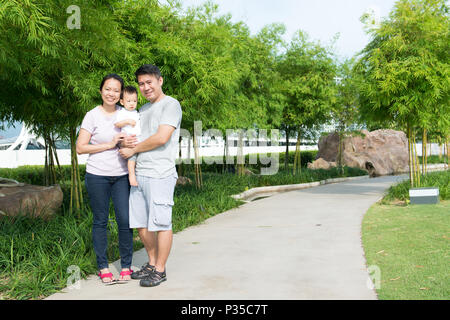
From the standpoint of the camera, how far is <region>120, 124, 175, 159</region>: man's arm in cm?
A: 370

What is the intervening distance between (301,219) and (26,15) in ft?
18.2

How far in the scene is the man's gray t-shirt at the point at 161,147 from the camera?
3.77 m

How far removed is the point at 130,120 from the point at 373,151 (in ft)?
68.3

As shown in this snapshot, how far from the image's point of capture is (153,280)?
386cm

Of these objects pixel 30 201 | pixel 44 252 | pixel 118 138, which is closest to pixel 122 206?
pixel 118 138

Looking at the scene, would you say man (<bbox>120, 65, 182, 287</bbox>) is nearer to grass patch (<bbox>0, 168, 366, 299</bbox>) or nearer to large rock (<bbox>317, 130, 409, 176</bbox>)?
grass patch (<bbox>0, 168, 366, 299</bbox>)

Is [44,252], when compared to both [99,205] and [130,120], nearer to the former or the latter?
[99,205]

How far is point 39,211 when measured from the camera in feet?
21.2

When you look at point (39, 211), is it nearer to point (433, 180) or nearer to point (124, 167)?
point (124, 167)

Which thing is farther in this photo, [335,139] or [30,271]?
[335,139]

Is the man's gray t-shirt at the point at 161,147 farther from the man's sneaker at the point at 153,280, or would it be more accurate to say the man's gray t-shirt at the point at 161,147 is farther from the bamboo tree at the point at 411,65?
the bamboo tree at the point at 411,65

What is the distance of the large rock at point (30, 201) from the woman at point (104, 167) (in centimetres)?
260

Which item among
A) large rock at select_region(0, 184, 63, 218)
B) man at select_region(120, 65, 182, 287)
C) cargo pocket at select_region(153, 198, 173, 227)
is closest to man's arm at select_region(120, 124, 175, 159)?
man at select_region(120, 65, 182, 287)
